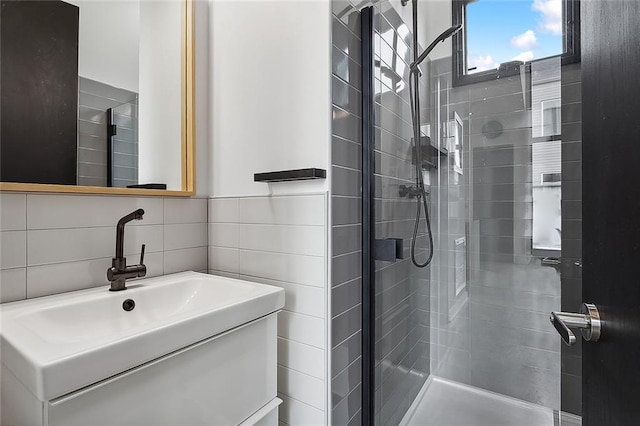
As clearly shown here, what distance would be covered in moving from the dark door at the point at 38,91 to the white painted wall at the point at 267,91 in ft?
1.74

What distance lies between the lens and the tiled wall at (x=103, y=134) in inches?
43.6

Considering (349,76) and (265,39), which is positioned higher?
(265,39)

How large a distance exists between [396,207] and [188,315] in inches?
38.3

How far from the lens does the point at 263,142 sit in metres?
1.32

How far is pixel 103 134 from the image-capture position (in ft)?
3.80

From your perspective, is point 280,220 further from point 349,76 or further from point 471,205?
point 471,205

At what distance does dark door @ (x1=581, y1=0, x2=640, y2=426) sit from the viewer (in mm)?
438

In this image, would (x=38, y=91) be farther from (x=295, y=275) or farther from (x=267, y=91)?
(x=295, y=275)

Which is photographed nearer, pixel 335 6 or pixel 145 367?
pixel 145 367

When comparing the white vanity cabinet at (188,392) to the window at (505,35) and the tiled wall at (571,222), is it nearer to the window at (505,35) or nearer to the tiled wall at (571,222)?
the tiled wall at (571,222)

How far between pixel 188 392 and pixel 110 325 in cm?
39

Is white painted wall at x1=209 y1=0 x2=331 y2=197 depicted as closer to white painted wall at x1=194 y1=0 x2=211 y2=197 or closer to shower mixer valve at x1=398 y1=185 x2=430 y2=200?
white painted wall at x1=194 y1=0 x2=211 y2=197

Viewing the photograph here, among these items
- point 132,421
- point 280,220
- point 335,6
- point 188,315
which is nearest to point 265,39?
point 335,6

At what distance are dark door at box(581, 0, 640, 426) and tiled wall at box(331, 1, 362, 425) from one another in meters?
0.71
